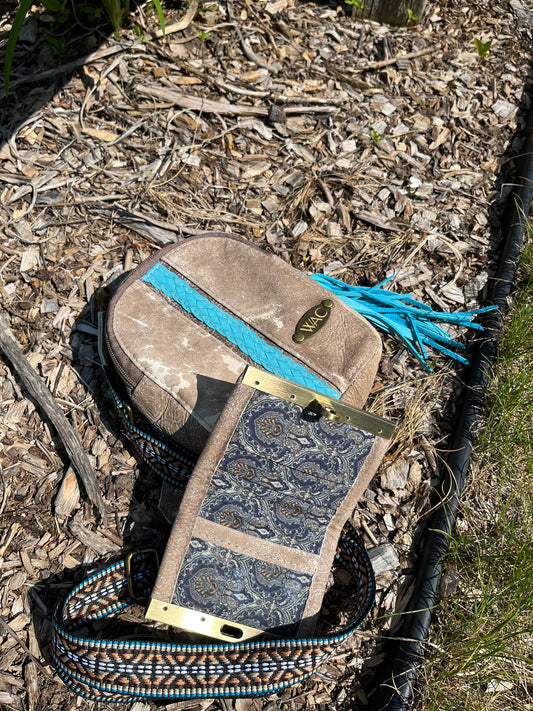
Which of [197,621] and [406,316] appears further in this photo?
[406,316]

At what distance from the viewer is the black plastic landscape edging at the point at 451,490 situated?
196cm

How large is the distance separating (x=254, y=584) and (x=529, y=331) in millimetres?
1527

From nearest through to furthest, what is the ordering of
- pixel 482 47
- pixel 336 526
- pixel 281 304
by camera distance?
pixel 336 526
pixel 281 304
pixel 482 47

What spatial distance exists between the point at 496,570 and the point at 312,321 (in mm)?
1064

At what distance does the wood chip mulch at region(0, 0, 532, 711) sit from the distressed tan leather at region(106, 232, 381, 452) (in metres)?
0.34

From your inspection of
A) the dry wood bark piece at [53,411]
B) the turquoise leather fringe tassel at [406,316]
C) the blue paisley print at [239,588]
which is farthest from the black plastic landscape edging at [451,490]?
the dry wood bark piece at [53,411]

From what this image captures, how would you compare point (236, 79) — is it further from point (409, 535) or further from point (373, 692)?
point (373, 692)

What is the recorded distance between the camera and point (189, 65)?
3.19m

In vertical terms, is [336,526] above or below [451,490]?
above

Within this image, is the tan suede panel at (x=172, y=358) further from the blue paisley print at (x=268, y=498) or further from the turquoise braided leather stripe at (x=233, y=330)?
the blue paisley print at (x=268, y=498)

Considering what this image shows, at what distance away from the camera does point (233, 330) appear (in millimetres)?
2193

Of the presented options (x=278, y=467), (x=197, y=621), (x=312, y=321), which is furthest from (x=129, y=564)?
(x=312, y=321)

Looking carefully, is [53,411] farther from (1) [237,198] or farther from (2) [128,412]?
(1) [237,198]

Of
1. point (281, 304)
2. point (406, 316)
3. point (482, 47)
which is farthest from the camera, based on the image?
point (482, 47)
